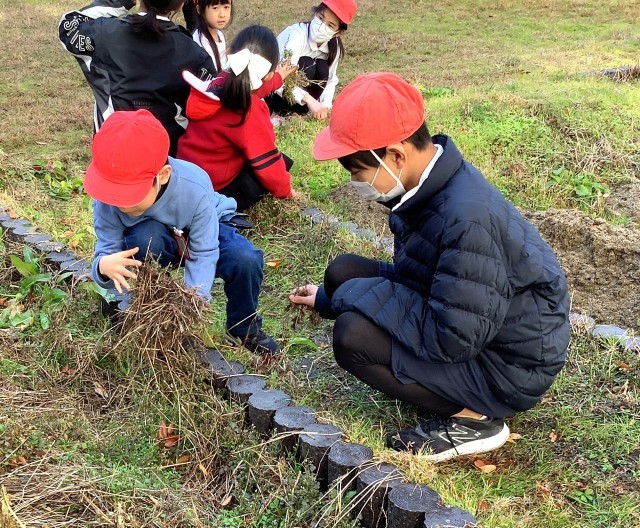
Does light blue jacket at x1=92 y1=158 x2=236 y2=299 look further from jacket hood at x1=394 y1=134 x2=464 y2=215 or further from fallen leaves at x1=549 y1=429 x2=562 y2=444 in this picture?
fallen leaves at x1=549 y1=429 x2=562 y2=444

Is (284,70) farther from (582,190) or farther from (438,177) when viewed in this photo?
(438,177)

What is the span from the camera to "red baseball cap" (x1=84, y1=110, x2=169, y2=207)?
2582 millimetres

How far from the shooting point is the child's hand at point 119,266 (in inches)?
105

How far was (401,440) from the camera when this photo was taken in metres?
2.53

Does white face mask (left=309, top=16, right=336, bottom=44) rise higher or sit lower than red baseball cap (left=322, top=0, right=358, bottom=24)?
lower

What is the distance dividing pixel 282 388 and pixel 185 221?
82 cm

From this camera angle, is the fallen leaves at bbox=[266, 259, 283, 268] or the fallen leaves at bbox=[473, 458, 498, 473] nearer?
the fallen leaves at bbox=[473, 458, 498, 473]

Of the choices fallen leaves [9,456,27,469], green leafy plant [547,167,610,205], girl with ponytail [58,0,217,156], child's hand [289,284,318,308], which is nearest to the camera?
fallen leaves [9,456,27,469]

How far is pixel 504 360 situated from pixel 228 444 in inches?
41.7

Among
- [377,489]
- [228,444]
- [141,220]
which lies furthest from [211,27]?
[377,489]

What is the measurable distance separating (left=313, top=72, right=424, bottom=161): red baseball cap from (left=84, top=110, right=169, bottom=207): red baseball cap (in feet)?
2.36

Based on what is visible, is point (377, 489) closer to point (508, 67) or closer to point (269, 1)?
point (508, 67)

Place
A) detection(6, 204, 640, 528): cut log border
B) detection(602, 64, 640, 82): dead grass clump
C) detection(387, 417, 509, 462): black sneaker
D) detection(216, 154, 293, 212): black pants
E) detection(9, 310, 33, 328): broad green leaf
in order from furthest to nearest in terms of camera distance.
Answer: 1. detection(602, 64, 640, 82): dead grass clump
2. detection(216, 154, 293, 212): black pants
3. detection(9, 310, 33, 328): broad green leaf
4. detection(387, 417, 509, 462): black sneaker
5. detection(6, 204, 640, 528): cut log border

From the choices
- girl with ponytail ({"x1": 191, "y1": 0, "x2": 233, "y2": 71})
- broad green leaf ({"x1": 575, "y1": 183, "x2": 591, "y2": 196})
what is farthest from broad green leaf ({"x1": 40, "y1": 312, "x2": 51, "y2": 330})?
broad green leaf ({"x1": 575, "y1": 183, "x2": 591, "y2": 196})
